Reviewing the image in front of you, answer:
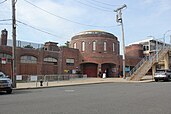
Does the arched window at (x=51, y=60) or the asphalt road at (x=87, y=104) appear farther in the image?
the arched window at (x=51, y=60)

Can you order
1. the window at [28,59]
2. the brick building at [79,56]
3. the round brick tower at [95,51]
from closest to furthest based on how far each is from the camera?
the window at [28,59], the brick building at [79,56], the round brick tower at [95,51]

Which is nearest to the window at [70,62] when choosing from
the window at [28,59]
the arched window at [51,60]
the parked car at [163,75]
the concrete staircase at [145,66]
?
the arched window at [51,60]

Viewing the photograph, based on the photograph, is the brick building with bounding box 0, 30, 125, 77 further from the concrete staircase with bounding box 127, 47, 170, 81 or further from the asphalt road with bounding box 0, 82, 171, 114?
the asphalt road with bounding box 0, 82, 171, 114

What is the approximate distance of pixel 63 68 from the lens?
47531 millimetres

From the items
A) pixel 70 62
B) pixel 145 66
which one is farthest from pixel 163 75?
pixel 70 62

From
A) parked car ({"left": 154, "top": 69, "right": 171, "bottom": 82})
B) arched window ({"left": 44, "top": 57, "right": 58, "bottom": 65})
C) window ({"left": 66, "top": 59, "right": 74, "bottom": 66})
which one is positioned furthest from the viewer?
window ({"left": 66, "top": 59, "right": 74, "bottom": 66})

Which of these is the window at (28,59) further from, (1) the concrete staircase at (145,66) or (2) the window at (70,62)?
(1) the concrete staircase at (145,66)

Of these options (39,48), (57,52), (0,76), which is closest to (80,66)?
(57,52)

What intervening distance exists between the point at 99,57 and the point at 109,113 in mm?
43521

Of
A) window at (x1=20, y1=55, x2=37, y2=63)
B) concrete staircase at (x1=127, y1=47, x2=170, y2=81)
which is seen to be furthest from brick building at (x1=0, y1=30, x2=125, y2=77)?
concrete staircase at (x1=127, y1=47, x2=170, y2=81)

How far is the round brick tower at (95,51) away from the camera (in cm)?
5241

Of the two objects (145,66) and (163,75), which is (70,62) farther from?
(163,75)

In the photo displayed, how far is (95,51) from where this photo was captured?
173ft

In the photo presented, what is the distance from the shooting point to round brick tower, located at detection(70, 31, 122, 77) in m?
52.4
